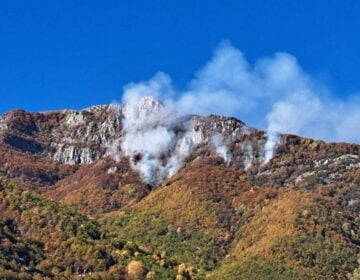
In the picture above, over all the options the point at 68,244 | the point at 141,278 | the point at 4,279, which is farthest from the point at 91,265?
the point at 4,279

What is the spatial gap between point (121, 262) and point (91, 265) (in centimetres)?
1531

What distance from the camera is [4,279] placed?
5408 inches

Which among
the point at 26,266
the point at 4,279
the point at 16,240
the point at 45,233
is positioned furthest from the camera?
the point at 45,233

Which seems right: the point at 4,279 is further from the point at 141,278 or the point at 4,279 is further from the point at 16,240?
the point at 141,278

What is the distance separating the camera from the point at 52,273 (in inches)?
6245

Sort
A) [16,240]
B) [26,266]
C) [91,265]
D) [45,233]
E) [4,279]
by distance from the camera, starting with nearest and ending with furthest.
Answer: [4,279] → [26,266] → [16,240] → [91,265] → [45,233]

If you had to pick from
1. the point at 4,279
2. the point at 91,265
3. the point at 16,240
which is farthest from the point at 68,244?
the point at 4,279

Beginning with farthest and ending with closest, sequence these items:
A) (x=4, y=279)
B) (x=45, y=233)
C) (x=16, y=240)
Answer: (x=45, y=233) < (x=16, y=240) < (x=4, y=279)

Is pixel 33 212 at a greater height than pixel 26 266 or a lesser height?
greater

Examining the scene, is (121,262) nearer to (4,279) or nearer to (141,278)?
(141,278)

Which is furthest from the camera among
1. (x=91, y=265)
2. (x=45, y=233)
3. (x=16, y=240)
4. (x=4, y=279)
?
(x=45, y=233)

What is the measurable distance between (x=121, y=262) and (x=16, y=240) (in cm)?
3330

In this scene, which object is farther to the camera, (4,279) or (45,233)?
(45,233)

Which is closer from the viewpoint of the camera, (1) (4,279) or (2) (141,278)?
(1) (4,279)
